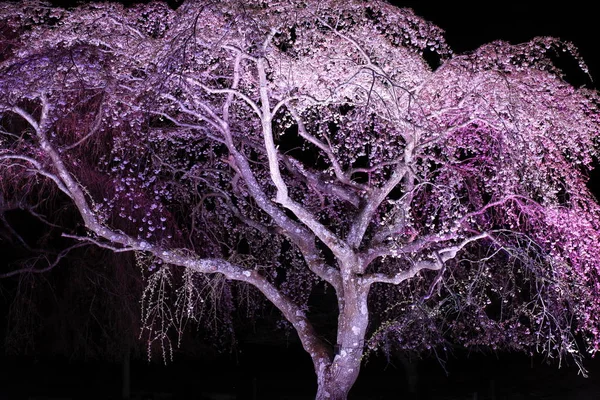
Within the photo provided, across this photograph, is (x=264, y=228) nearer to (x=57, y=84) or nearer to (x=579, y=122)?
(x=57, y=84)

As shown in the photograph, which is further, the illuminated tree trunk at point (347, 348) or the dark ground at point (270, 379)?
the dark ground at point (270, 379)

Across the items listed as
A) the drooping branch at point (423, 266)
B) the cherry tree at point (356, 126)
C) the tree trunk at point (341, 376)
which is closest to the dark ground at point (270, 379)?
the tree trunk at point (341, 376)

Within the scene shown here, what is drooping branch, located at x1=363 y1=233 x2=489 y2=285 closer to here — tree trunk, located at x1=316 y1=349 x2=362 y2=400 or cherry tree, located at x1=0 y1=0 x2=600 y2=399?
cherry tree, located at x1=0 y1=0 x2=600 y2=399

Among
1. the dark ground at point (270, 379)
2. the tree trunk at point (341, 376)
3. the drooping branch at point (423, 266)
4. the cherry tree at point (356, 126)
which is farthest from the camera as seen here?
the dark ground at point (270, 379)

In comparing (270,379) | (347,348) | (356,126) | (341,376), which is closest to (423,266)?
(347,348)

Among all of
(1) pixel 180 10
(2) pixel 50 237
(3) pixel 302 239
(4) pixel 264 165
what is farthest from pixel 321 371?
(2) pixel 50 237

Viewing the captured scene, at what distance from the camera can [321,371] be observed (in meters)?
8.61

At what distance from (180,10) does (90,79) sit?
1.49 metres

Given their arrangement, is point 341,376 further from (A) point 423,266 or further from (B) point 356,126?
(B) point 356,126

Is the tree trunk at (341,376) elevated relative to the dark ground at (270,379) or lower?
lower

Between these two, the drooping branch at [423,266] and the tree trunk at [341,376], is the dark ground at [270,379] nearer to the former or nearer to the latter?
the tree trunk at [341,376]

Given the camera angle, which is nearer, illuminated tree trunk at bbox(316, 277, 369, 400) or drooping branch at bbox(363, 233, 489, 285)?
drooping branch at bbox(363, 233, 489, 285)

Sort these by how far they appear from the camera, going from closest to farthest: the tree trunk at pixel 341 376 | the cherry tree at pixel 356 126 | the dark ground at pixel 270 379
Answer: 1. the cherry tree at pixel 356 126
2. the tree trunk at pixel 341 376
3. the dark ground at pixel 270 379

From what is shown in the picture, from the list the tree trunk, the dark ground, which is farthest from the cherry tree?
the dark ground
